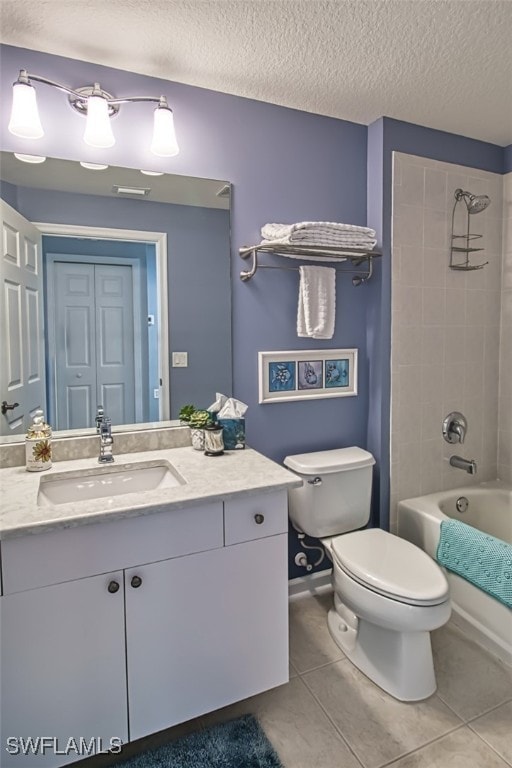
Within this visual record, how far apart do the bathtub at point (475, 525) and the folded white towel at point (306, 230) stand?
4.37ft

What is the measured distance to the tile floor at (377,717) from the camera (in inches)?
55.9

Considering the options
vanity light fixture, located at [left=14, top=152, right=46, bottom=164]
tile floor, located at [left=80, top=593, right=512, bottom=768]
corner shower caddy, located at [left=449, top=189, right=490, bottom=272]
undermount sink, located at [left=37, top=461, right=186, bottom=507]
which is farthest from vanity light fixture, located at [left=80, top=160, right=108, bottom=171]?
tile floor, located at [left=80, top=593, right=512, bottom=768]

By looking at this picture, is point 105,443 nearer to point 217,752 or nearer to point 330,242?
point 217,752

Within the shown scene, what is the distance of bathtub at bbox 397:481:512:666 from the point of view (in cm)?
185

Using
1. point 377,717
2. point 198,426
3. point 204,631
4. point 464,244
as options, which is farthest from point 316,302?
point 377,717

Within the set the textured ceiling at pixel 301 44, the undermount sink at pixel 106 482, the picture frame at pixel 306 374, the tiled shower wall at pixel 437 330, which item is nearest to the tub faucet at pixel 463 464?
the tiled shower wall at pixel 437 330

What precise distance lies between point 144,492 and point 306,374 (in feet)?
3.41

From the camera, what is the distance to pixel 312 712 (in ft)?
5.22

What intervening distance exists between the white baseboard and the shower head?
1.95m

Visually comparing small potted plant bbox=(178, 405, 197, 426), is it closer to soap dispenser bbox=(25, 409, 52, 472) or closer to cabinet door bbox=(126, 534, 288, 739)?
soap dispenser bbox=(25, 409, 52, 472)

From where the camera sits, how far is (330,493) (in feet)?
6.64

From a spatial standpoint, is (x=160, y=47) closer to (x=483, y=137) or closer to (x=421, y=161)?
(x=421, y=161)

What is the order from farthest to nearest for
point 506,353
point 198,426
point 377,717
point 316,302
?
1. point 506,353
2. point 316,302
3. point 198,426
4. point 377,717

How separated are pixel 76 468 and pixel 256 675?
926mm
